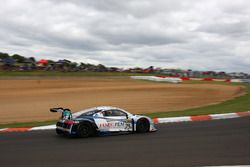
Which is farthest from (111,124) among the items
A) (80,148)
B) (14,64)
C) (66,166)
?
(14,64)

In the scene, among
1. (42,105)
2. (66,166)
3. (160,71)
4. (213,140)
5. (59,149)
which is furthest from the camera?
(160,71)

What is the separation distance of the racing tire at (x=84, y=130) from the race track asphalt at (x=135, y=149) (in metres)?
0.36

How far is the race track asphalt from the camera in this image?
322 inches

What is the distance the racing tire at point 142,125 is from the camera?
13.5m

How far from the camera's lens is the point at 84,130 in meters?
12.5

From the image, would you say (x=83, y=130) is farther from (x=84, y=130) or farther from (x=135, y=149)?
(x=135, y=149)

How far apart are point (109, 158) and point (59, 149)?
2.04 m

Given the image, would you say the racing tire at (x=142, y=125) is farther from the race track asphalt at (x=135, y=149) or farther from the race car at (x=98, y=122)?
the race track asphalt at (x=135, y=149)

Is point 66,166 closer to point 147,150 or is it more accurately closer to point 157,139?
point 147,150

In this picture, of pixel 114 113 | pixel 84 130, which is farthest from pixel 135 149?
pixel 114 113

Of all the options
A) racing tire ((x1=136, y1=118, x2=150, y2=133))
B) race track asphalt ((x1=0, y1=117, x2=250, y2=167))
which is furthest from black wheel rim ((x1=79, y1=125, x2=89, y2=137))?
racing tire ((x1=136, y1=118, x2=150, y2=133))

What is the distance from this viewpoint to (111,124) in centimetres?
1303

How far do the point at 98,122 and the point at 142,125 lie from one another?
1708 millimetres

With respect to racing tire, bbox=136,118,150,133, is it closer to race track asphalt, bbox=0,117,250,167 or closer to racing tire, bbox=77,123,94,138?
race track asphalt, bbox=0,117,250,167
